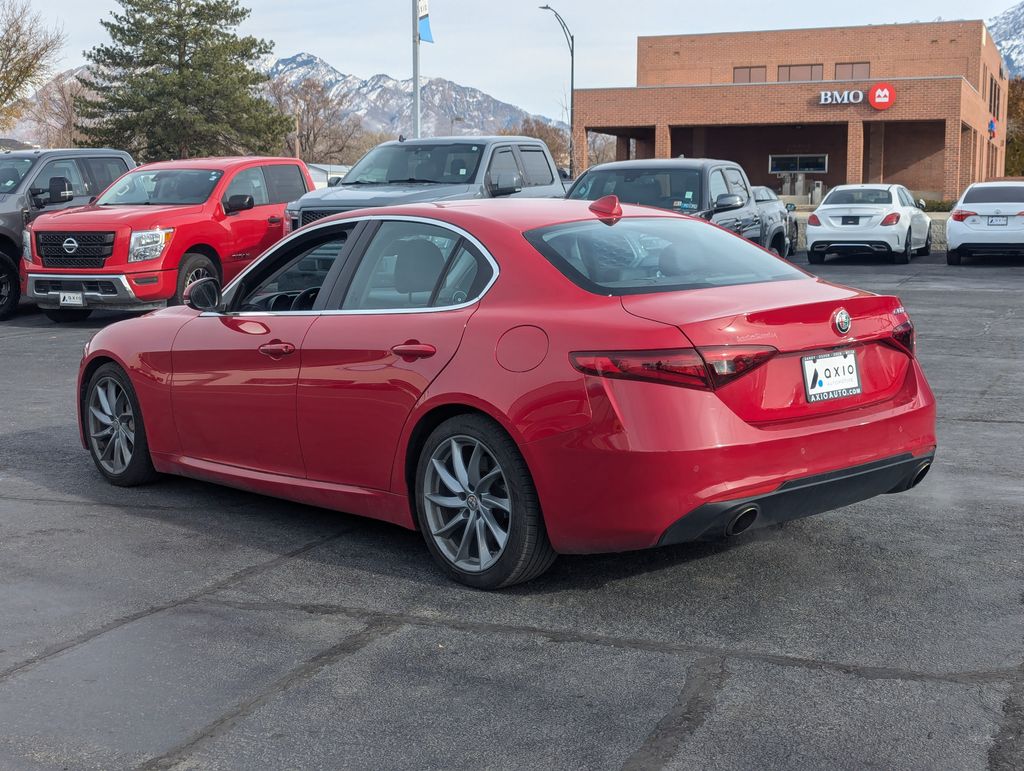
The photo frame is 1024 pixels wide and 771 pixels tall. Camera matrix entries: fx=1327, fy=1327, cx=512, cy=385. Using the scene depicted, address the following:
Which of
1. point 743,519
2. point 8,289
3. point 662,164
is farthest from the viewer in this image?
point 8,289

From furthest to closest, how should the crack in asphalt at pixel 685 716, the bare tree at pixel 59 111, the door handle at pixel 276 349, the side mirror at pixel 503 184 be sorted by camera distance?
the bare tree at pixel 59 111 < the side mirror at pixel 503 184 < the door handle at pixel 276 349 < the crack in asphalt at pixel 685 716

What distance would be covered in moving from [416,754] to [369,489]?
2.01 metres

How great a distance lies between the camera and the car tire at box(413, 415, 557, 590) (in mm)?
4922

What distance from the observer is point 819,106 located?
53.6 meters

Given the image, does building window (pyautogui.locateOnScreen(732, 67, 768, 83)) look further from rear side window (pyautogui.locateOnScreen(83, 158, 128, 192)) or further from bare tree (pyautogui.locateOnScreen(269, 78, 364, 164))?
rear side window (pyautogui.locateOnScreen(83, 158, 128, 192))

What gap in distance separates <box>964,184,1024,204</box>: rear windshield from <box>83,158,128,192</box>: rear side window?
14.5 meters

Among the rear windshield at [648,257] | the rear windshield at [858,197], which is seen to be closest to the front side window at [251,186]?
the rear windshield at [648,257]

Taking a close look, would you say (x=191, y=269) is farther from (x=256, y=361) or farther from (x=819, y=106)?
(x=819, y=106)

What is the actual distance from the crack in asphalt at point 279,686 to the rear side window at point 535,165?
12635 millimetres

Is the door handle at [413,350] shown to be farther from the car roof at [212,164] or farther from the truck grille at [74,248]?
the car roof at [212,164]

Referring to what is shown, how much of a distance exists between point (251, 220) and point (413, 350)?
1150 centimetres

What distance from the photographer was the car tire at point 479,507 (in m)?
4.92

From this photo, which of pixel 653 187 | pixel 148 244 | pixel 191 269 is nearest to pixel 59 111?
pixel 191 269

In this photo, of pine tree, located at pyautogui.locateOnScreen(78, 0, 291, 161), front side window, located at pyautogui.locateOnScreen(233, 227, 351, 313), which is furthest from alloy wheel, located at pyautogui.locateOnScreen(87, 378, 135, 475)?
pine tree, located at pyautogui.locateOnScreen(78, 0, 291, 161)
